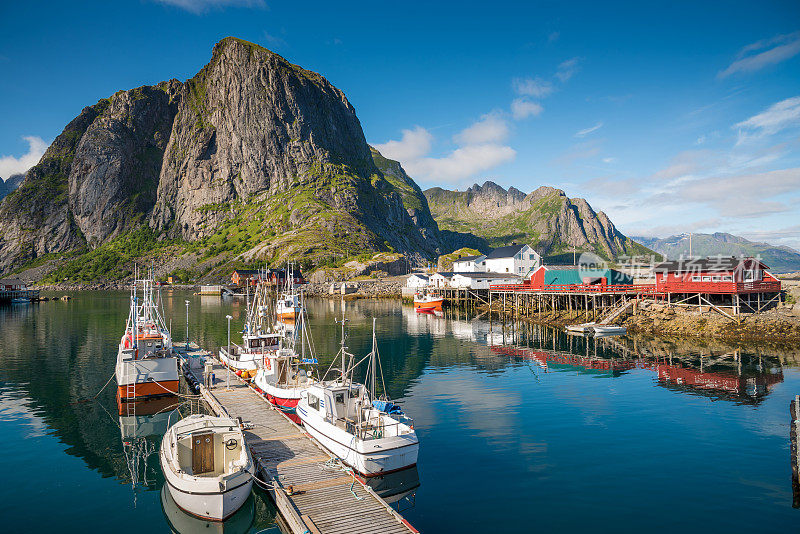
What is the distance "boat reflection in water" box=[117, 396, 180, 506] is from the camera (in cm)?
2291

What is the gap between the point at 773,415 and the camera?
30047 millimetres

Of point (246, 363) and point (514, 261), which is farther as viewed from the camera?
point (514, 261)

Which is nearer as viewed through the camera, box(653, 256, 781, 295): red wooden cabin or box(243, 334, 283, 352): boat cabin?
box(243, 334, 283, 352): boat cabin

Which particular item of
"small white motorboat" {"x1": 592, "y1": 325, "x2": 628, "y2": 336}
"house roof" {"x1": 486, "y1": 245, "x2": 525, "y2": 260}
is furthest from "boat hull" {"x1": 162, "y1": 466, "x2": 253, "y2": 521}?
"house roof" {"x1": 486, "y1": 245, "x2": 525, "y2": 260}

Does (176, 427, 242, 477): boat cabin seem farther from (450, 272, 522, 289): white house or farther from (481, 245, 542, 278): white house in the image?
(481, 245, 542, 278): white house

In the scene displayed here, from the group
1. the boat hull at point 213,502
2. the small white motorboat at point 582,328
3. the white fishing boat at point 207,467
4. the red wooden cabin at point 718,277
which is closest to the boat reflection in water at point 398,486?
the white fishing boat at point 207,467

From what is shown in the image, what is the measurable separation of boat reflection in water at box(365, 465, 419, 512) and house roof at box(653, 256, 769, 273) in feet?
199

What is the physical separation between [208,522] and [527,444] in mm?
16488

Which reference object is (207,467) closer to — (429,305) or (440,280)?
(429,305)

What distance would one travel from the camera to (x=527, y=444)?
2575cm

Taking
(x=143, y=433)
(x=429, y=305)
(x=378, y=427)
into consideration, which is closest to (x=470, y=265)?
(x=429, y=305)

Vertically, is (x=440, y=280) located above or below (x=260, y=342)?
above

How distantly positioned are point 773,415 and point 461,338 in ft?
127

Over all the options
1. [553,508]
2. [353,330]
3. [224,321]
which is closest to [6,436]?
[553,508]
